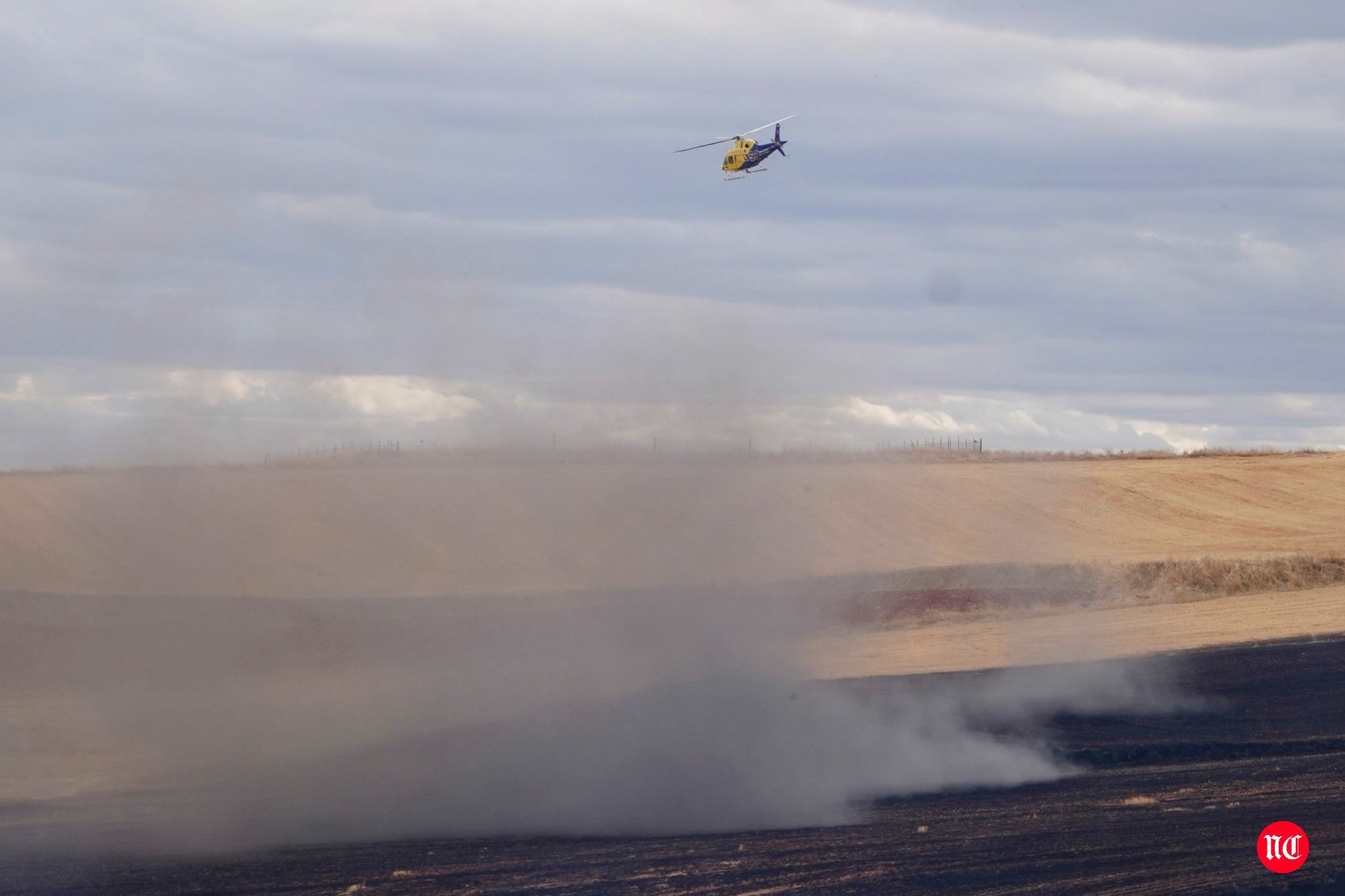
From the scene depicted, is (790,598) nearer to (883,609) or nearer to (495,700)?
(495,700)

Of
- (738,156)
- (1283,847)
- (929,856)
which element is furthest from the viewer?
(738,156)

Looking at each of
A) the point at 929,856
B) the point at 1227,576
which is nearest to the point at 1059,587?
the point at 1227,576

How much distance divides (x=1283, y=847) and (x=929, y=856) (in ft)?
14.9

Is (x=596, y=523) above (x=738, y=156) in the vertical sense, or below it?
below

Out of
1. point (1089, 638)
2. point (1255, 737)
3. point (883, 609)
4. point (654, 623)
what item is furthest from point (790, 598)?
point (883, 609)

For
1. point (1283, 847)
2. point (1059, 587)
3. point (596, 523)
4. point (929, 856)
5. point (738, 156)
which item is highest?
point (738, 156)

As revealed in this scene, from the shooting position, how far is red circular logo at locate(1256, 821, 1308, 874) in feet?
54.2

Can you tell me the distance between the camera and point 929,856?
690 inches

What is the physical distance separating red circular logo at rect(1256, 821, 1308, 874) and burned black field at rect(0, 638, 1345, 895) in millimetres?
167

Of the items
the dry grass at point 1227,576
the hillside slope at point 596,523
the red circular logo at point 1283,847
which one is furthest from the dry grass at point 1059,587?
the red circular logo at point 1283,847

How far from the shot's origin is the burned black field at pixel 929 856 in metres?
16.1

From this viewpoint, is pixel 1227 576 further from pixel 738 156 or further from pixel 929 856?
pixel 929 856

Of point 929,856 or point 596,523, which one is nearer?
point 929,856

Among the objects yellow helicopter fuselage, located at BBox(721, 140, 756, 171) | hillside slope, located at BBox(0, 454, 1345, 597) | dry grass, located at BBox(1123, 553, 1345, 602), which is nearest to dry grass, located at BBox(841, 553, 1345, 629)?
dry grass, located at BBox(1123, 553, 1345, 602)
